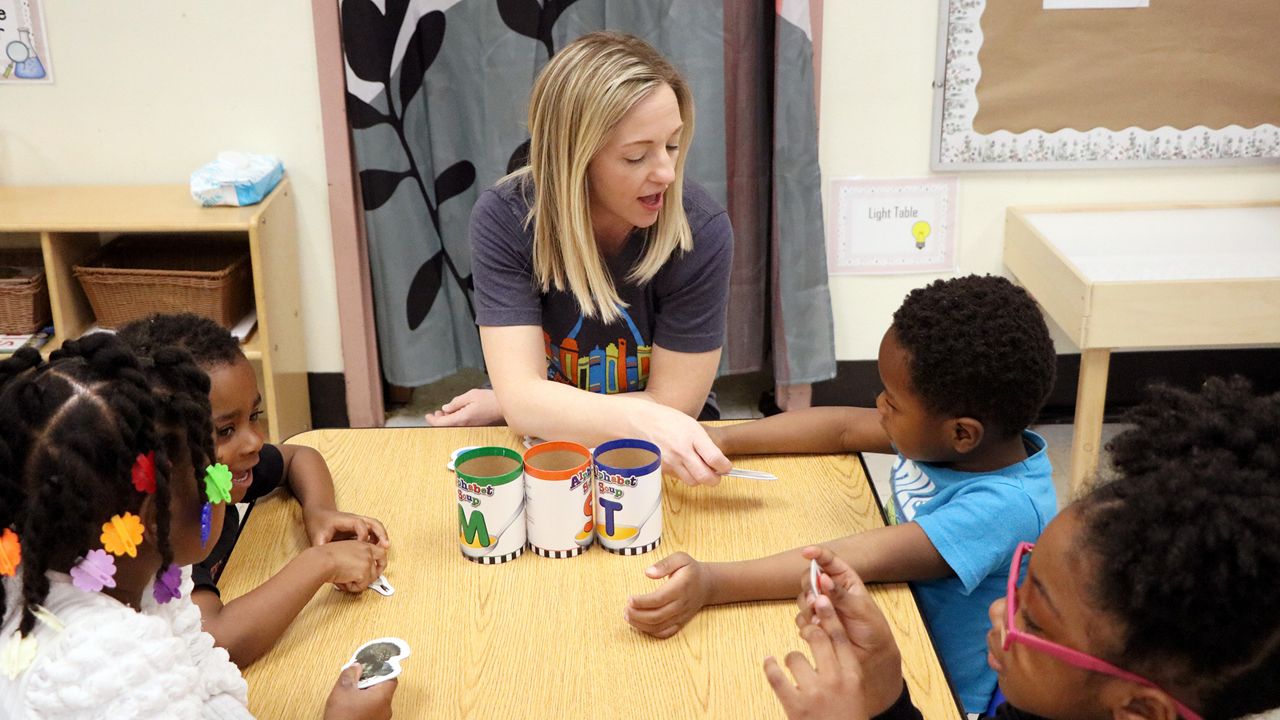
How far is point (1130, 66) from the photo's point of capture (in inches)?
118

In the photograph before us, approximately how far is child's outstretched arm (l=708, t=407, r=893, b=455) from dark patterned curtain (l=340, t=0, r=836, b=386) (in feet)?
4.79

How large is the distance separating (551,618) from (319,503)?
390 millimetres

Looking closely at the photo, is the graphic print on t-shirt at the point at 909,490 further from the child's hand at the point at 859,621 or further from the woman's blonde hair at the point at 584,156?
the woman's blonde hair at the point at 584,156

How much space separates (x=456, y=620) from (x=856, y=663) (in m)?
0.45

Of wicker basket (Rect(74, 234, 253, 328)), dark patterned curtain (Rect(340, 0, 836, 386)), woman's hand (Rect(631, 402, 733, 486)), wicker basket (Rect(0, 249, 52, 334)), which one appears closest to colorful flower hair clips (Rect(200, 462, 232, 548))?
woman's hand (Rect(631, 402, 733, 486))

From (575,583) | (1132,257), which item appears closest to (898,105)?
(1132,257)

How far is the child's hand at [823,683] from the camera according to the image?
0.99 meters

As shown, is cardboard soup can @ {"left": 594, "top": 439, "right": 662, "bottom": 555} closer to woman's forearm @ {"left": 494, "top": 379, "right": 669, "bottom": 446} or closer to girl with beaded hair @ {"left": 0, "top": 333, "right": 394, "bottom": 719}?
woman's forearm @ {"left": 494, "top": 379, "right": 669, "bottom": 446}

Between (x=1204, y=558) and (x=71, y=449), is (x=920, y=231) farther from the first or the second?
(x=71, y=449)

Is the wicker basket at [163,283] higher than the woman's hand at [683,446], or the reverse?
the woman's hand at [683,446]

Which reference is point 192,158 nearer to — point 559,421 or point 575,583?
point 559,421

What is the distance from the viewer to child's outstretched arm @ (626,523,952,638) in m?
1.20

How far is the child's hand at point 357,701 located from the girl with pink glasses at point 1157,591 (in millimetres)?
379

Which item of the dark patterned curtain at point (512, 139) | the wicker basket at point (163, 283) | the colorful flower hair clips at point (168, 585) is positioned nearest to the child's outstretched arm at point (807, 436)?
the colorful flower hair clips at point (168, 585)
